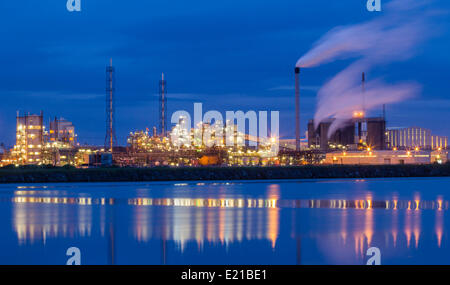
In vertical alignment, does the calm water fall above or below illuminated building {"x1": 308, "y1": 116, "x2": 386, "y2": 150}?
below

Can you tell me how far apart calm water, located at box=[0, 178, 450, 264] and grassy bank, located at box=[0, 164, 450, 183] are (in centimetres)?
2782

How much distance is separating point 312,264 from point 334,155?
88979 mm

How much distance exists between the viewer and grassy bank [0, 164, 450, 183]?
49.5 m

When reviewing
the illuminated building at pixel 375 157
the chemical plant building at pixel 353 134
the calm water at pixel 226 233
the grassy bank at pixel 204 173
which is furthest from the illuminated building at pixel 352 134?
the calm water at pixel 226 233

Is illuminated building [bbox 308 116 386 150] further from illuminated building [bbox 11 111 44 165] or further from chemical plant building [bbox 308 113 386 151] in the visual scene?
illuminated building [bbox 11 111 44 165]

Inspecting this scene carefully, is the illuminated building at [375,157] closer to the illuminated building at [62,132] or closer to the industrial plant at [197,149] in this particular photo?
the industrial plant at [197,149]

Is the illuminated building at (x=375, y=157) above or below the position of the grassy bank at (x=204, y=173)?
above

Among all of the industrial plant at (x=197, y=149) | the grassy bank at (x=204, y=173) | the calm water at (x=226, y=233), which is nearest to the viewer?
the calm water at (x=226, y=233)

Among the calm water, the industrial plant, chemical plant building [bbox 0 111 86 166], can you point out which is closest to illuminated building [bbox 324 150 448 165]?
the industrial plant

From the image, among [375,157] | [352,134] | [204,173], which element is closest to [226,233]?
[204,173]

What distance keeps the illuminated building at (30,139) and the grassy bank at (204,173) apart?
43.1m

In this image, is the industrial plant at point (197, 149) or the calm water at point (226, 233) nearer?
the calm water at point (226, 233)

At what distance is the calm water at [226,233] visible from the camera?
36.0ft
